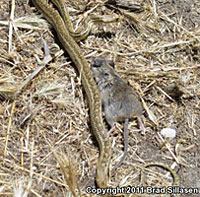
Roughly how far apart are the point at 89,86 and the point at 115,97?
0.33 m

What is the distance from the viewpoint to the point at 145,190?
389 cm

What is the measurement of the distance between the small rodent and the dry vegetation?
14 cm

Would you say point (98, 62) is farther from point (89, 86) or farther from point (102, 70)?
point (89, 86)

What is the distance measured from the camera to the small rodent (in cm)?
403

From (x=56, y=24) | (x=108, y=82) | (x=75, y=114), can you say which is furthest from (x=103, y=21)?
(x=75, y=114)

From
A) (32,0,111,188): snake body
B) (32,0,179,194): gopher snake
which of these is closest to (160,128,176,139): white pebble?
(32,0,179,194): gopher snake

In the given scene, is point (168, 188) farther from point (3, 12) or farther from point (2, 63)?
point (3, 12)

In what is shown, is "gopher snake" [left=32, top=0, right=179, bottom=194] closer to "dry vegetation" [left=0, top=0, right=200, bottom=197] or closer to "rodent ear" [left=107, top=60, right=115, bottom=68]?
"dry vegetation" [left=0, top=0, right=200, bottom=197]

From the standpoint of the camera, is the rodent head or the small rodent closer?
the small rodent

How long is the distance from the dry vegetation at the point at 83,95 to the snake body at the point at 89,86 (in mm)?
87

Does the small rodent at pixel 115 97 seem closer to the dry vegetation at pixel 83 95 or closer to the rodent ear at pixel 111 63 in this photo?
the rodent ear at pixel 111 63

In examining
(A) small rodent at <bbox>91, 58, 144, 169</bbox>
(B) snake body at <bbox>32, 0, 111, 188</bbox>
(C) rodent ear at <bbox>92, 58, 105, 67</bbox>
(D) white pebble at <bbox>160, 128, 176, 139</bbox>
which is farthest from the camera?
(C) rodent ear at <bbox>92, 58, 105, 67</bbox>

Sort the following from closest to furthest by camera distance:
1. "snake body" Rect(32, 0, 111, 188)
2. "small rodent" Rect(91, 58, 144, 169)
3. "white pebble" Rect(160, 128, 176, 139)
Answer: "snake body" Rect(32, 0, 111, 188), "small rodent" Rect(91, 58, 144, 169), "white pebble" Rect(160, 128, 176, 139)

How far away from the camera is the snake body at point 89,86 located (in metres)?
3.82
